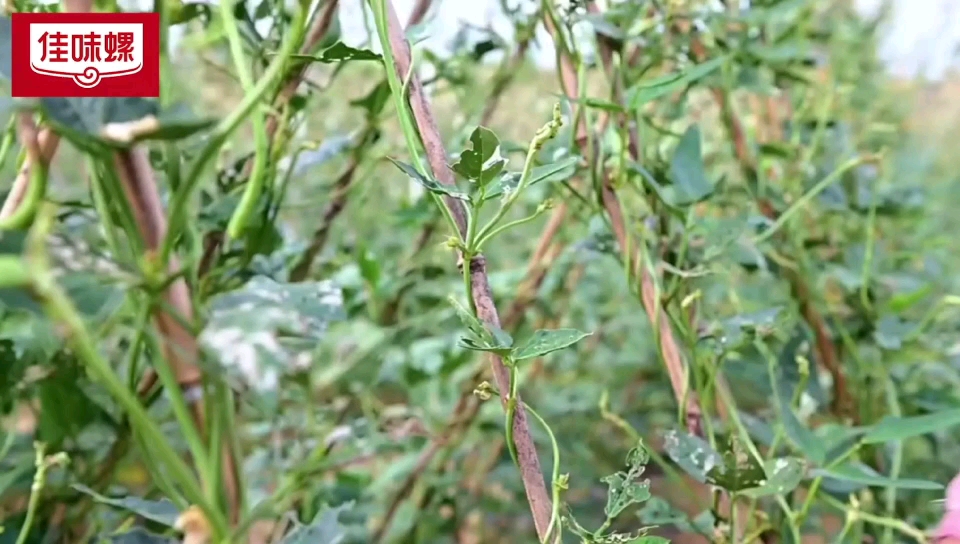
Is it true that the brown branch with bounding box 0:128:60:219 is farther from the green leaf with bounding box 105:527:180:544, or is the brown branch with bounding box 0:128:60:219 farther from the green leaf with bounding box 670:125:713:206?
the green leaf with bounding box 670:125:713:206

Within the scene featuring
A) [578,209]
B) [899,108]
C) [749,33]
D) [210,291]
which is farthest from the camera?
[899,108]

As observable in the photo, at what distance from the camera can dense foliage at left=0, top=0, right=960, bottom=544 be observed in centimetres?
22

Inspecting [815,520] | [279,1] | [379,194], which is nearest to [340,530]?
[279,1]

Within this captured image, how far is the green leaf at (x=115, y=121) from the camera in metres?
0.18

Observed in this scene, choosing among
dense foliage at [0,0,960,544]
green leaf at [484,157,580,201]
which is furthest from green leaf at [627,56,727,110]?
green leaf at [484,157,580,201]

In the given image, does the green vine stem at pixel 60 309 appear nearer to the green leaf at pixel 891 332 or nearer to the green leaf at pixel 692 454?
the green leaf at pixel 692 454

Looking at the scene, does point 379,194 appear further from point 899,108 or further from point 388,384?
point 899,108

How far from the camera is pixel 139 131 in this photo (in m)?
0.18

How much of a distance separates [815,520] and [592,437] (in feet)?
0.68

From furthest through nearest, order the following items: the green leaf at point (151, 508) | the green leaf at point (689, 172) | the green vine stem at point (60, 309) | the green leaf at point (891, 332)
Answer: the green leaf at point (891, 332) < the green leaf at point (689, 172) < the green leaf at point (151, 508) < the green vine stem at point (60, 309)

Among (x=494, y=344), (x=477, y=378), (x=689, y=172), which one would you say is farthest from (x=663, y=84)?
(x=477, y=378)

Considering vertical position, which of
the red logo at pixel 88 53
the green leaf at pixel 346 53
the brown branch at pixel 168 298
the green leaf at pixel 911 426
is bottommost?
the green leaf at pixel 911 426

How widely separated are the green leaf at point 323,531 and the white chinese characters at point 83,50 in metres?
0.16

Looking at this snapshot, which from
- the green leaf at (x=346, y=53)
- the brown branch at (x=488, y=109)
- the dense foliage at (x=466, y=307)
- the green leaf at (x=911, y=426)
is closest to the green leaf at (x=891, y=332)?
the dense foliage at (x=466, y=307)
